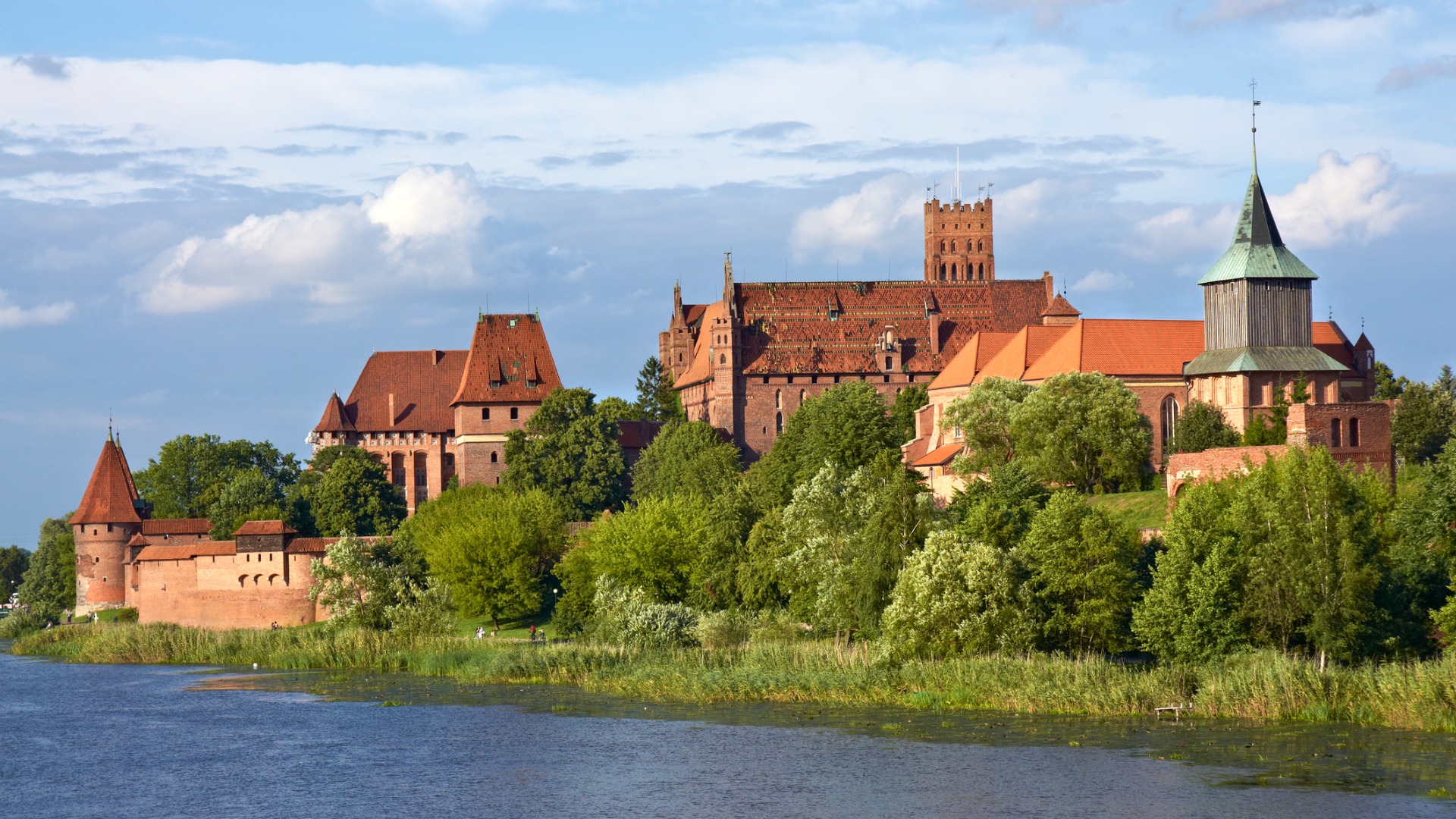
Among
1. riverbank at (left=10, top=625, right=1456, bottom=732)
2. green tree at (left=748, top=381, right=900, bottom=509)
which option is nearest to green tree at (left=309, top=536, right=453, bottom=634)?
riverbank at (left=10, top=625, right=1456, bottom=732)

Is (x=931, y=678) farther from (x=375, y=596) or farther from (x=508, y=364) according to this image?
(x=508, y=364)

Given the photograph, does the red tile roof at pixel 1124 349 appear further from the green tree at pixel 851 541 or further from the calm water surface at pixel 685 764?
the calm water surface at pixel 685 764

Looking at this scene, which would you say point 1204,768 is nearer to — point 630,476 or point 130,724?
point 130,724

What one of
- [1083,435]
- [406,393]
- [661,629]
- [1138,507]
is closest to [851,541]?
[661,629]

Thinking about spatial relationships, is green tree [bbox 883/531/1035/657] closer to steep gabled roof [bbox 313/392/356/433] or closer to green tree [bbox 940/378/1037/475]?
green tree [bbox 940/378/1037/475]

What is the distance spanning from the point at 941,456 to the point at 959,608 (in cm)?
3073

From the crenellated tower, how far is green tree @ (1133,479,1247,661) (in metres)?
84.7

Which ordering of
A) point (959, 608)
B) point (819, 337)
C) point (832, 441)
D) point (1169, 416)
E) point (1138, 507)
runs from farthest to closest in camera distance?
point (819, 337) → point (1169, 416) → point (832, 441) → point (1138, 507) → point (959, 608)

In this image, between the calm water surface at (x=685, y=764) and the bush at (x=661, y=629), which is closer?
the calm water surface at (x=685, y=764)

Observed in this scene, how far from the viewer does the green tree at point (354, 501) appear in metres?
89.4

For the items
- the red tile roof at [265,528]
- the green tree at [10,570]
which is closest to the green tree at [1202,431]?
the red tile roof at [265,528]

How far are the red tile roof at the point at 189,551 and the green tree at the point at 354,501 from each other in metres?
6.63

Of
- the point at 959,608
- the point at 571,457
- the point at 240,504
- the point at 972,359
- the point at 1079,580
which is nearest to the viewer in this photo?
the point at 959,608

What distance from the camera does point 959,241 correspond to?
129m
